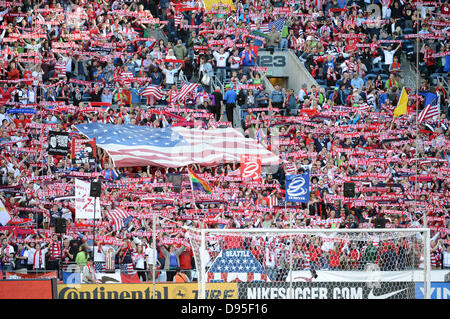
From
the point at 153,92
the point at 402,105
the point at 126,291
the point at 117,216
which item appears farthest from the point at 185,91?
the point at 126,291

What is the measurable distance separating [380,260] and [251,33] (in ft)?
45.8

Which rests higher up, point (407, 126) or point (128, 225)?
point (407, 126)

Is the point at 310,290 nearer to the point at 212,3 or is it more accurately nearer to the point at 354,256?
the point at 354,256

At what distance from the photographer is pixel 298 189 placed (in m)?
Result: 19.6

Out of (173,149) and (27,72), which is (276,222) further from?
(27,72)

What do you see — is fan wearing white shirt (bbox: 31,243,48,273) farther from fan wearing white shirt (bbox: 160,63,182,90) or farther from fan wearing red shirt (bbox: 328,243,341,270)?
fan wearing white shirt (bbox: 160,63,182,90)

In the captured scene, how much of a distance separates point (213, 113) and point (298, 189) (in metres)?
5.37

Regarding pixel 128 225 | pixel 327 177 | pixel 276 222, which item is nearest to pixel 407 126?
pixel 327 177

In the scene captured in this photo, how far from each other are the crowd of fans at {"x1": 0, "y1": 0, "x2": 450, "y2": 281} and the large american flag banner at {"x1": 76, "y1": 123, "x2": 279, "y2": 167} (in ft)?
1.14

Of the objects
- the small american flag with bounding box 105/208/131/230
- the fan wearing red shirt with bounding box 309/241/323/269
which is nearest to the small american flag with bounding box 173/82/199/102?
the small american flag with bounding box 105/208/131/230

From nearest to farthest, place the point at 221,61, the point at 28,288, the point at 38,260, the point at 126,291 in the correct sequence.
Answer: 1. the point at 28,288
2. the point at 126,291
3. the point at 38,260
4. the point at 221,61

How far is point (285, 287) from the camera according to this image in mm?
13758

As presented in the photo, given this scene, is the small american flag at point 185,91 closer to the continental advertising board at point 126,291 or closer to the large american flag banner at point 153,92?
the large american flag banner at point 153,92

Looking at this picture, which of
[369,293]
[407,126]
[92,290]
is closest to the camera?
[369,293]
